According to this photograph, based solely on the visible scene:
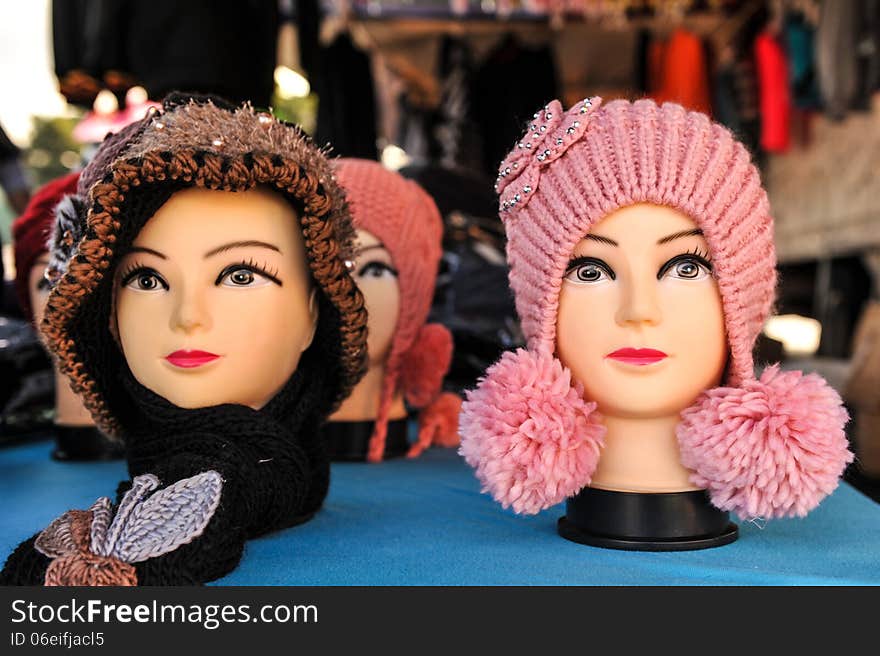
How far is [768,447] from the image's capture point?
4.40ft

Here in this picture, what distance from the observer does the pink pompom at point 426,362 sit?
2307 mm

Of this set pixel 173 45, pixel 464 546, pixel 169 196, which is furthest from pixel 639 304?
pixel 173 45

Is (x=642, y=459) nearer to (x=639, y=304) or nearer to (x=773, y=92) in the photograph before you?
(x=639, y=304)

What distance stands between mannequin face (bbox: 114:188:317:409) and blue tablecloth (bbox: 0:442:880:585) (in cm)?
29

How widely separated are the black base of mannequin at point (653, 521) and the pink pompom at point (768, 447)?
0.18ft

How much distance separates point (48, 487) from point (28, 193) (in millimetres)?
1310

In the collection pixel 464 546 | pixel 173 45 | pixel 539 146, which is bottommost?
pixel 464 546

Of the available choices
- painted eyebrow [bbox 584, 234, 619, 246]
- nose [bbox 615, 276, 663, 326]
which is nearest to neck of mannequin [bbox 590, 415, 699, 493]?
nose [bbox 615, 276, 663, 326]

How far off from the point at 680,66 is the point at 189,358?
515 centimetres

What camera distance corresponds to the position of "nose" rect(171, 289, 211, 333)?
4.67 ft

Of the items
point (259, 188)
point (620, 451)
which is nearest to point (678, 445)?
point (620, 451)

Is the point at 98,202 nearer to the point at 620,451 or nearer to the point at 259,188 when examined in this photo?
the point at 259,188

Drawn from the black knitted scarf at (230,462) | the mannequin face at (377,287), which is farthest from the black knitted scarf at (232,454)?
the mannequin face at (377,287)
